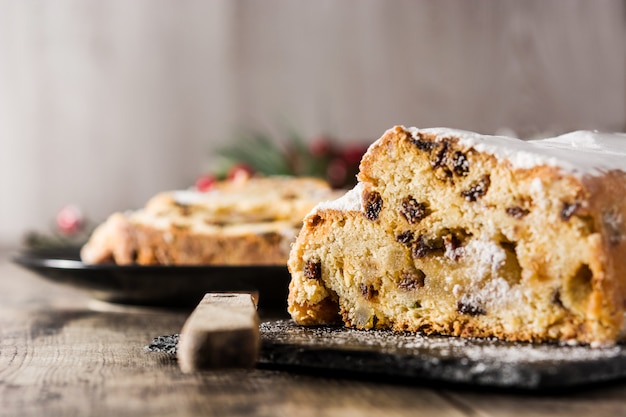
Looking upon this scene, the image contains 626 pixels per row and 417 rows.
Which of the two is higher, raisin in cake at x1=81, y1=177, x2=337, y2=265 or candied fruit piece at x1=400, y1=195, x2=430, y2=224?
candied fruit piece at x1=400, y1=195, x2=430, y2=224

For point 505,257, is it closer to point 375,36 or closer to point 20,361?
point 20,361

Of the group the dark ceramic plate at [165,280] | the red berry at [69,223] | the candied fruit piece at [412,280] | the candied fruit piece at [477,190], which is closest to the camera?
the candied fruit piece at [477,190]

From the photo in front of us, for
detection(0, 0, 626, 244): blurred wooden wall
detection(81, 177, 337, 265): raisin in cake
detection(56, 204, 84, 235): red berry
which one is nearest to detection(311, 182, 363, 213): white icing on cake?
detection(81, 177, 337, 265): raisin in cake

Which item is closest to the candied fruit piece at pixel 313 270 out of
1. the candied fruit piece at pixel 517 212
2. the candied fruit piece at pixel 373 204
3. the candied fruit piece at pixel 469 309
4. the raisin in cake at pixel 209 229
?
the candied fruit piece at pixel 373 204

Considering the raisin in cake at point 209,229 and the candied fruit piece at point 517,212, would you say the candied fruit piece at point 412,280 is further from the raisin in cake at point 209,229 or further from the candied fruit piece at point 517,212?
the raisin in cake at point 209,229

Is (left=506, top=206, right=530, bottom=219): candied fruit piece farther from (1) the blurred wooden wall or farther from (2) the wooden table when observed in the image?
(1) the blurred wooden wall

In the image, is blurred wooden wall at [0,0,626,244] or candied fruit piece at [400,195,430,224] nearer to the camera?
candied fruit piece at [400,195,430,224]

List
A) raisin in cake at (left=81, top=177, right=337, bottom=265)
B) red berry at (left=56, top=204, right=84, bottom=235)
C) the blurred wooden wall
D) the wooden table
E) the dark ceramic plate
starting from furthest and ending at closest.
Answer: the blurred wooden wall
red berry at (left=56, top=204, right=84, bottom=235)
raisin in cake at (left=81, top=177, right=337, bottom=265)
the dark ceramic plate
the wooden table
